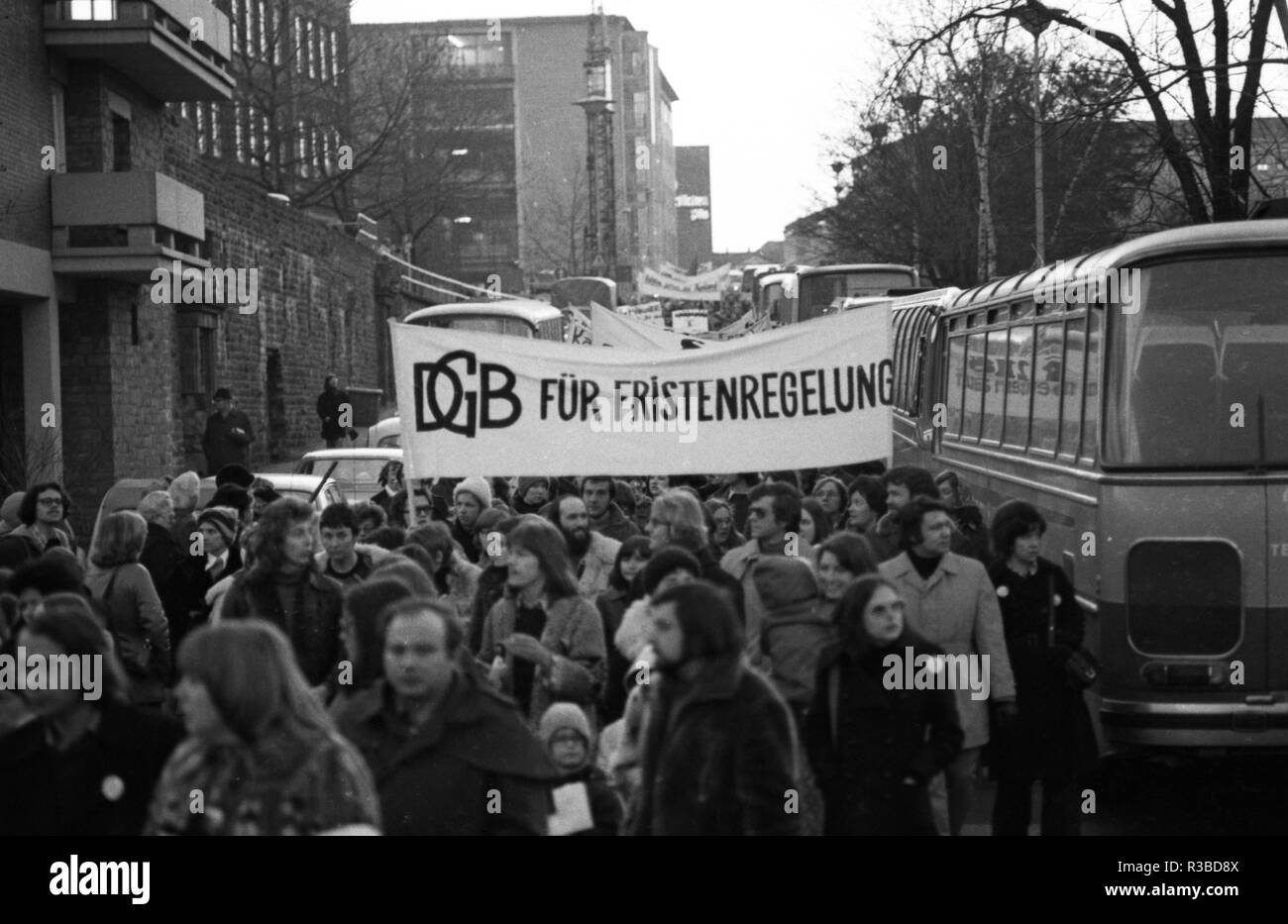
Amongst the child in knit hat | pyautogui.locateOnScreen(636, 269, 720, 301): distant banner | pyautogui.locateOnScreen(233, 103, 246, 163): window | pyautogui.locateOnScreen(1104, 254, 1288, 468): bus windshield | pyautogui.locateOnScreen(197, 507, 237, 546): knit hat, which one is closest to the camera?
the child in knit hat

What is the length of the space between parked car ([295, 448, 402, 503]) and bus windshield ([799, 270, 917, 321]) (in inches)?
725

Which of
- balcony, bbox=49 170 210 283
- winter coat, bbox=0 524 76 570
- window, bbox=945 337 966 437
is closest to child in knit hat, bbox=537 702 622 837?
winter coat, bbox=0 524 76 570

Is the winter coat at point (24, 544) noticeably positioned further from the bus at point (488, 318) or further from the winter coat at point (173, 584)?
the bus at point (488, 318)

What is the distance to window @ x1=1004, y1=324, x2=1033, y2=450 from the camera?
13.0 metres

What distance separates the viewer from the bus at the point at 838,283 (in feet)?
122

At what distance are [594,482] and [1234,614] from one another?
3938 millimetres

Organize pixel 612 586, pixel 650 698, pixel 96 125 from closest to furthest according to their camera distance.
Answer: pixel 650 698 < pixel 612 586 < pixel 96 125

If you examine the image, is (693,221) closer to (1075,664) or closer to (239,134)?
(239,134)

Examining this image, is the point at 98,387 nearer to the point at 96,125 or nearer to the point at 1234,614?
the point at 96,125

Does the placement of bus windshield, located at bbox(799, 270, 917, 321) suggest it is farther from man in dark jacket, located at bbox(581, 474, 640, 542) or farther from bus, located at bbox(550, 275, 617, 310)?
man in dark jacket, located at bbox(581, 474, 640, 542)

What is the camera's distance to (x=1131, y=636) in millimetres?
9844

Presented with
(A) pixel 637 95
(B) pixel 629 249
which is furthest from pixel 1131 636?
(A) pixel 637 95

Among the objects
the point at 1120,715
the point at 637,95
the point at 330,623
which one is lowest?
the point at 1120,715

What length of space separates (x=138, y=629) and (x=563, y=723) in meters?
3.27
